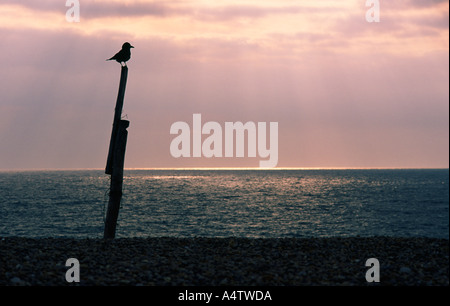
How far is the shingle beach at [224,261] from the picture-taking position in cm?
1090

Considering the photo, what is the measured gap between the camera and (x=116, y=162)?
16078 mm

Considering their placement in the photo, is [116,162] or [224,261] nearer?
[224,261]

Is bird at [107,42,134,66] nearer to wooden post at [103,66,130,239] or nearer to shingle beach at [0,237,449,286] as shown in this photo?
wooden post at [103,66,130,239]

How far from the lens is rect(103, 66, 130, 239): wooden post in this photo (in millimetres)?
15955

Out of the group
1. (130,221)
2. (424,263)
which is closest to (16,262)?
(424,263)

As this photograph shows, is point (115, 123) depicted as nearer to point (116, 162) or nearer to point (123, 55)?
point (116, 162)

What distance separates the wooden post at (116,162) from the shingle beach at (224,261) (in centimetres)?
150

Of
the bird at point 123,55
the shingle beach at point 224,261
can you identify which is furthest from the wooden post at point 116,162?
the shingle beach at point 224,261

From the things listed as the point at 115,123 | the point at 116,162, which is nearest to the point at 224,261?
the point at 116,162

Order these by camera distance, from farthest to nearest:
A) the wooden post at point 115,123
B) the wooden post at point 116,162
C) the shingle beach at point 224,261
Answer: the wooden post at point 115,123 → the wooden post at point 116,162 → the shingle beach at point 224,261

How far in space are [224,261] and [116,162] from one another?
569cm

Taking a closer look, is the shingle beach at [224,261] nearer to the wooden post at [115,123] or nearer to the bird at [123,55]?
the wooden post at [115,123]

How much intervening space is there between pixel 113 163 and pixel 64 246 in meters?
3.42
